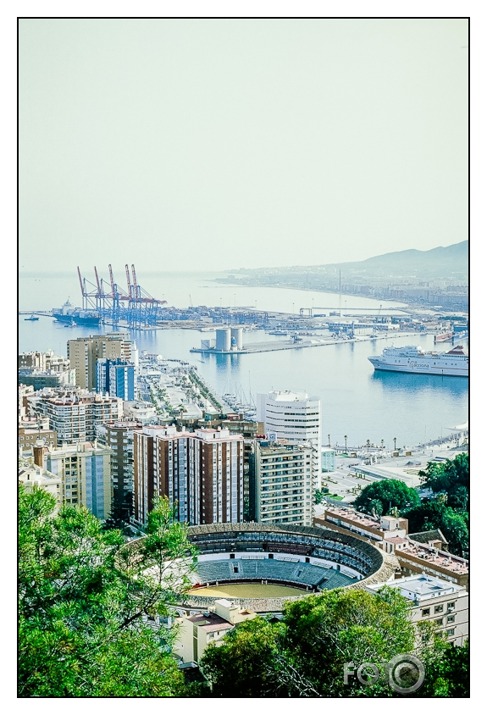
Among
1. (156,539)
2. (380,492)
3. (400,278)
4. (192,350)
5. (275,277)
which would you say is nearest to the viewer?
(156,539)

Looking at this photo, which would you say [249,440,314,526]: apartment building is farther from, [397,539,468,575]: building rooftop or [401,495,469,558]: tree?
[397,539,468,575]: building rooftop

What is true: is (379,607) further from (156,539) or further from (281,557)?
(281,557)

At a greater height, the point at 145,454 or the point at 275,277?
the point at 275,277

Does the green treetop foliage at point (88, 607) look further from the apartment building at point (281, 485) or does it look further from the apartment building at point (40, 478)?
the apartment building at point (281, 485)

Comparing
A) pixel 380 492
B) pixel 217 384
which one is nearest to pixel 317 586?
pixel 380 492

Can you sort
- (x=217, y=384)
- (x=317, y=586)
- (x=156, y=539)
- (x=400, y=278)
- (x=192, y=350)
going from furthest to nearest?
(x=192, y=350) → (x=217, y=384) → (x=400, y=278) → (x=317, y=586) → (x=156, y=539)

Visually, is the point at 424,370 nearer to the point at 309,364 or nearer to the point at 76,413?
the point at 309,364

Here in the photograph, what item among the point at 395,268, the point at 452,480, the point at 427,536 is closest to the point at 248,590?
the point at 427,536
